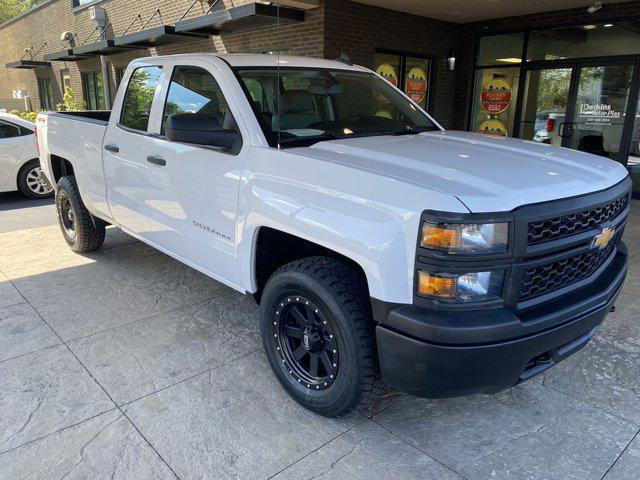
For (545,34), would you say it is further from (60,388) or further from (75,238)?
(60,388)

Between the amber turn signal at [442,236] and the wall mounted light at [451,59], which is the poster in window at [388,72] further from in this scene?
the amber turn signal at [442,236]

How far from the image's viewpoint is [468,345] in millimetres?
2137

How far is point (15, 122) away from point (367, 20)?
6.42 metres

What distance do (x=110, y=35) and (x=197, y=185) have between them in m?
15.3

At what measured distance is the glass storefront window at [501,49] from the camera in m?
10.4

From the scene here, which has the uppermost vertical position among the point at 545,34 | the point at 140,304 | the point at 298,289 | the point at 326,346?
the point at 545,34

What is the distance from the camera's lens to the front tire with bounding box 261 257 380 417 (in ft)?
8.14

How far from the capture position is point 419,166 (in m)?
2.50

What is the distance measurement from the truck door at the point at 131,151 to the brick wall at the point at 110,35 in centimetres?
525

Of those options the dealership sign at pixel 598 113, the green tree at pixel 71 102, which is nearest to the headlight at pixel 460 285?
the dealership sign at pixel 598 113

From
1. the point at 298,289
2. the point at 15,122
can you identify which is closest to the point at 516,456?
the point at 298,289

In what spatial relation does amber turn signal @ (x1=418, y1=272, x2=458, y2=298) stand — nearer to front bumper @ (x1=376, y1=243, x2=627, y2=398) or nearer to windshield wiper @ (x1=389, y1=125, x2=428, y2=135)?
front bumper @ (x1=376, y1=243, x2=627, y2=398)

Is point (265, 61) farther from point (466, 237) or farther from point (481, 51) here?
point (481, 51)

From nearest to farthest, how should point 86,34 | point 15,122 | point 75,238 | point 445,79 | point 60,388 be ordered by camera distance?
point 60,388
point 75,238
point 15,122
point 445,79
point 86,34
